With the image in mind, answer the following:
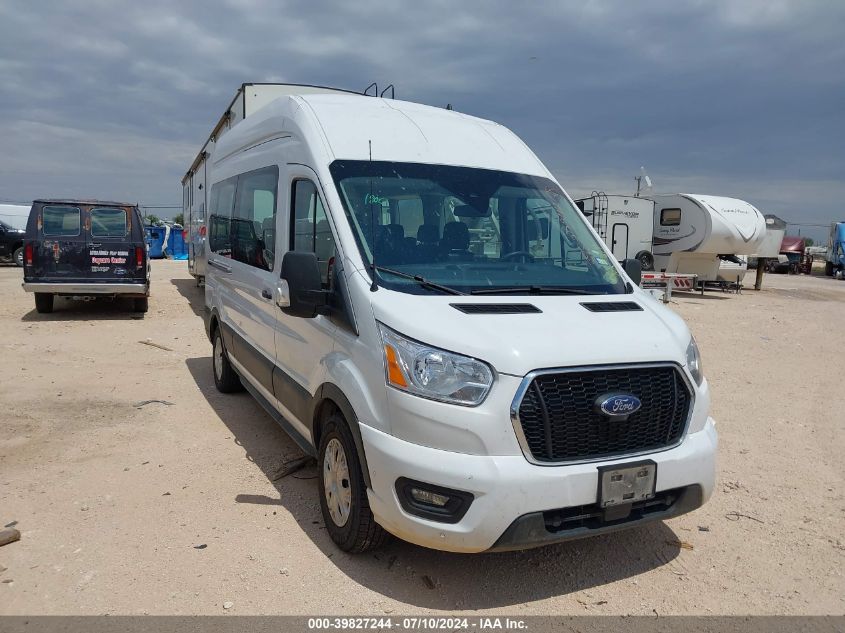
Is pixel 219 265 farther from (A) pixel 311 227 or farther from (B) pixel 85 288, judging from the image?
(B) pixel 85 288

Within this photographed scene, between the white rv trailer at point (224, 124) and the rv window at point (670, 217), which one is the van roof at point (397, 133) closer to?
the white rv trailer at point (224, 124)

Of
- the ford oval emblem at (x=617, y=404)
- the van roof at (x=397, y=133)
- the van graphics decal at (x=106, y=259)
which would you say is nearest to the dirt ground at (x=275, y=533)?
the ford oval emblem at (x=617, y=404)

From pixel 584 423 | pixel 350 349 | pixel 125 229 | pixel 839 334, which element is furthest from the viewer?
pixel 839 334

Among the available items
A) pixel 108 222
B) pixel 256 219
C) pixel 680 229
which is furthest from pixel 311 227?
pixel 680 229

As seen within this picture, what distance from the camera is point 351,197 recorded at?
3.90 m

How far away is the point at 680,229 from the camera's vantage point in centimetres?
2006

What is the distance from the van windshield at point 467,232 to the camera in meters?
3.72

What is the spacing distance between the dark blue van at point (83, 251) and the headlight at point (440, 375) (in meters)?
9.82

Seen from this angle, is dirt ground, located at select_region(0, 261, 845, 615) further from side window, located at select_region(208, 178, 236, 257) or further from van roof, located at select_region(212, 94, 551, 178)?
van roof, located at select_region(212, 94, 551, 178)

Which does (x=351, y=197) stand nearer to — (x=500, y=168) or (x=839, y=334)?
(x=500, y=168)

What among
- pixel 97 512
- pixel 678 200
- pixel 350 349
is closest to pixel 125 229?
pixel 97 512

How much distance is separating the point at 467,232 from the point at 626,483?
172 centimetres

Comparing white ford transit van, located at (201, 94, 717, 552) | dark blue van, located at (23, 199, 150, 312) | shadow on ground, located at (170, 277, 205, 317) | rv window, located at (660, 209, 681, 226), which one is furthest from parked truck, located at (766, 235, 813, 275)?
white ford transit van, located at (201, 94, 717, 552)

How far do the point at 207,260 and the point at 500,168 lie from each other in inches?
169
